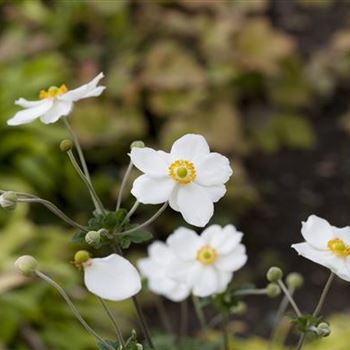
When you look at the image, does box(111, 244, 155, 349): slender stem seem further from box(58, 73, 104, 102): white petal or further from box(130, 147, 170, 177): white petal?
box(58, 73, 104, 102): white petal

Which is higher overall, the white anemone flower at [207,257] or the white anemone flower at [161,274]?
the white anemone flower at [161,274]

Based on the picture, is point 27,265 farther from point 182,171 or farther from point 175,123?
point 175,123

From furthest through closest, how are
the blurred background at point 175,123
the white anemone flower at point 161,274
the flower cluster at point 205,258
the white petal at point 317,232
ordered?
the blurred background at point 175,123 < the white anemone flower at point 161,274 < the flower cluster at point 205,258 < the white petal at point 317,232

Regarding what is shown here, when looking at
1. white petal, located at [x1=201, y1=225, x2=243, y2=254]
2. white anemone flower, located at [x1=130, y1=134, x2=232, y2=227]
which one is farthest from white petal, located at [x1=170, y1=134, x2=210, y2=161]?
white petal, located at [x1=201, y1=225, x2=243, y2=254]

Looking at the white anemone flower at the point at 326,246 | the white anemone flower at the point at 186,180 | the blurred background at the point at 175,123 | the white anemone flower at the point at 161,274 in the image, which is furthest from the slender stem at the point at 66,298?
the blurred background at the point at 175,123

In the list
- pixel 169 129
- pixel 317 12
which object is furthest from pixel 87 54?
pixel 317 12

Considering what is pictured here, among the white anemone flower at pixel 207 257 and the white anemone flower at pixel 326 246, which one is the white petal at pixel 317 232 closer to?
the white anemone flower at pixel 326 246

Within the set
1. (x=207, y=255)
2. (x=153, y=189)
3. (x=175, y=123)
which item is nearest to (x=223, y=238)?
A: (x=207, y=255)
